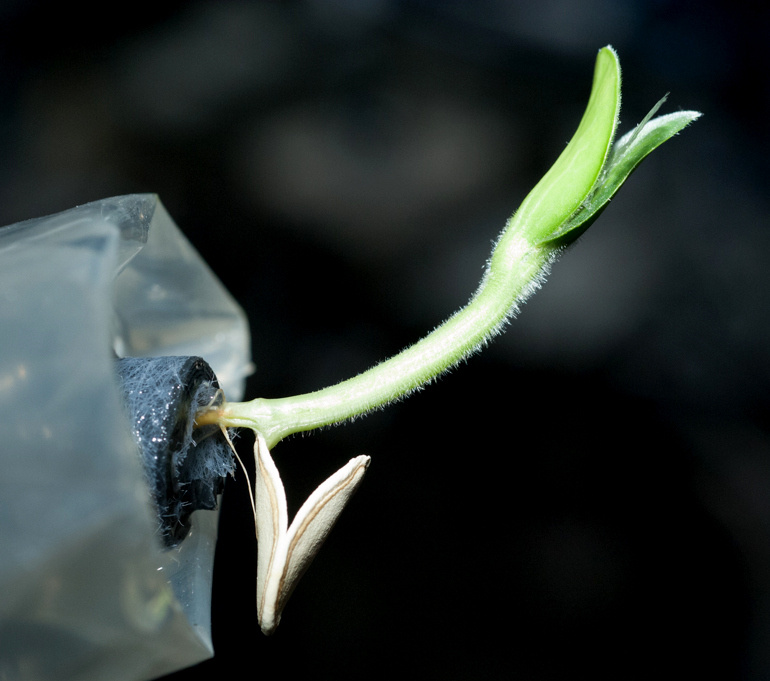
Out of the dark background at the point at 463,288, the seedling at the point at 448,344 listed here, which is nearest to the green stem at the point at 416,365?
the seedling at the point at 448,344

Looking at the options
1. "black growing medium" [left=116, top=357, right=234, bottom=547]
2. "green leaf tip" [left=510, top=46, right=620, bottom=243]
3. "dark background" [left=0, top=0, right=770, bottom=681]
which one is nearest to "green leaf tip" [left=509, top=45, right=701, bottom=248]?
"green leaf tip" [left=510, top=46, right=620, bottom=243]

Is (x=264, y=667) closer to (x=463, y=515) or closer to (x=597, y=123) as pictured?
(x=463, y=515)

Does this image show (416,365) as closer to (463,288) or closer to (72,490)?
(72,490)

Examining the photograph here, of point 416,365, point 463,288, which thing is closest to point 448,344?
point 416,365

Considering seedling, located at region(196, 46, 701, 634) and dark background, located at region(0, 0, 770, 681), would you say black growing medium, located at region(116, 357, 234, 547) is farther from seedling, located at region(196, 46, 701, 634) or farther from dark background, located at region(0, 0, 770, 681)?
dark background, located at region(0, 0, 770, 681)

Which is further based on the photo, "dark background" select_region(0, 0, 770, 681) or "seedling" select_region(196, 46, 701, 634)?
"dark background" select_region(0, 0, 770, 681)

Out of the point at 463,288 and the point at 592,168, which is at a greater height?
the point at 592,168

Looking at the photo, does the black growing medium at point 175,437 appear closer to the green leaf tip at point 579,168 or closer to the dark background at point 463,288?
the green leaf tip at point 579,168
